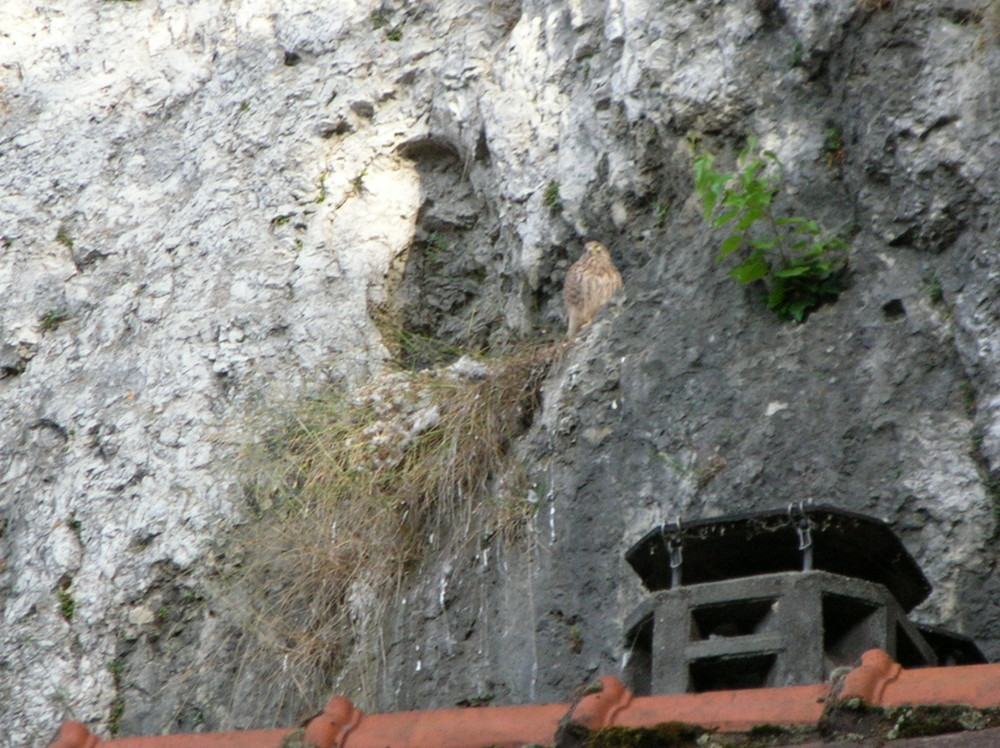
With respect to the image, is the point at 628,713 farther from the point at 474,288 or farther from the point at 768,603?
the point at 474,288

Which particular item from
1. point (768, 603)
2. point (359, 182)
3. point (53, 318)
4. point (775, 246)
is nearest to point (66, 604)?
point (53, 318)

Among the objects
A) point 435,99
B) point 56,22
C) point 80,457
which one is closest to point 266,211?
point 435,99

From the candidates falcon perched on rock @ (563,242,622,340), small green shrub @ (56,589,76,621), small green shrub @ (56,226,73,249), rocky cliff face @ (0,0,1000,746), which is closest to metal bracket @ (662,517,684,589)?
rocky cliff face @ (0,0,1000,746)

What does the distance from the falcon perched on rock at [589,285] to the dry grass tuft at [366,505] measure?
20 cm

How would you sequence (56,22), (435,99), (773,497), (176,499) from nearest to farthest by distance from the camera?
(773,497) → (176,499) → (435,99) → (56,22)

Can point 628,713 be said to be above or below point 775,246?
below

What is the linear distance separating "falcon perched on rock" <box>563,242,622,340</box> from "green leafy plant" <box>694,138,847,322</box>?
2.48ft

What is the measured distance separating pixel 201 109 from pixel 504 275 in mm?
2683

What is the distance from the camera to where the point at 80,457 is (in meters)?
6.89

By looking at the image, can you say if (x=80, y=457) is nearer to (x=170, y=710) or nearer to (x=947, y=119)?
(x=170, y=710)

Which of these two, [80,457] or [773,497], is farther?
[80,457]

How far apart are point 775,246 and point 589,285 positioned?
3.44ft

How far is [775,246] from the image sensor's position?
5316 mm

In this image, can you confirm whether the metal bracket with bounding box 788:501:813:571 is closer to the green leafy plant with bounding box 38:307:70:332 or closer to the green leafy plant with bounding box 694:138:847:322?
the green leafy plant with bounding box 694:138:847:322
